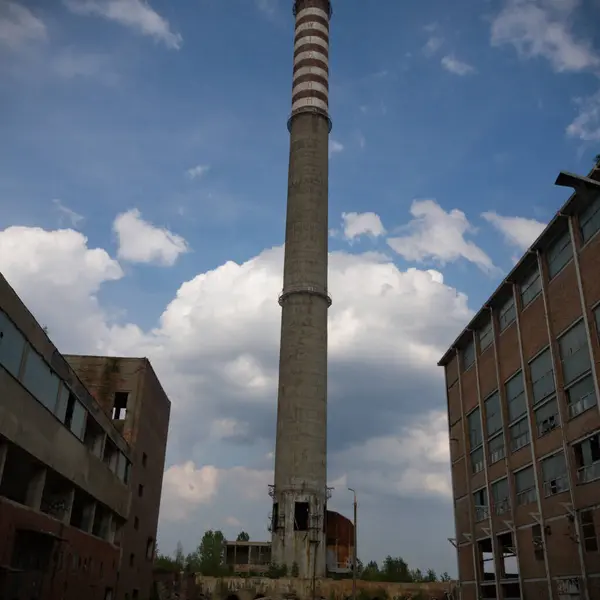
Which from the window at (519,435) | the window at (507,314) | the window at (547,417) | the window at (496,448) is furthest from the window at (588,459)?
the window at (507,314)

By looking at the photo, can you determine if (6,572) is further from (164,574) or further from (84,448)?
(164,574)

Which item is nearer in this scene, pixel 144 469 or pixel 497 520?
pixel 497 520

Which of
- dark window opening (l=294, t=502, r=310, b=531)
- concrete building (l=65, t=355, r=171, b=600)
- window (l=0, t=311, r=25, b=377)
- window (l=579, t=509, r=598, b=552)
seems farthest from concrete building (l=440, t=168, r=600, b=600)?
concrete building (l=65, t=355, r=171, b=600)

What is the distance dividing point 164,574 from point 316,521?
12298 millimetres

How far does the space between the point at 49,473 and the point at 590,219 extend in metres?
24.4

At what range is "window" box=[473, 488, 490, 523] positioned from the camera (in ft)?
122

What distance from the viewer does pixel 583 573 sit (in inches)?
1012

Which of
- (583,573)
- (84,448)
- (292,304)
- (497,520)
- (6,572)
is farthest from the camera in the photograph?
(292,304)

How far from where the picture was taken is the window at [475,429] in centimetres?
3941

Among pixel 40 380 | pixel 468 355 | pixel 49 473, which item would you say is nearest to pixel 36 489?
pixel 49 473

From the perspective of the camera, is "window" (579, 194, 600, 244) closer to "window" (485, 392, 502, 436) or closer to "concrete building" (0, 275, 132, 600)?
"window" (485, 392, 502, 436)

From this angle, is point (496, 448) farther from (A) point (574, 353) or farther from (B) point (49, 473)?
(B) point (49, 473)

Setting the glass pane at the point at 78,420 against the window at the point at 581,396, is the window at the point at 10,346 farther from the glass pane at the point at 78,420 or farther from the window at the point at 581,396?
the window at the point at 581,396

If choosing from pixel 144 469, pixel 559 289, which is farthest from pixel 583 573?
pixel 144 469
